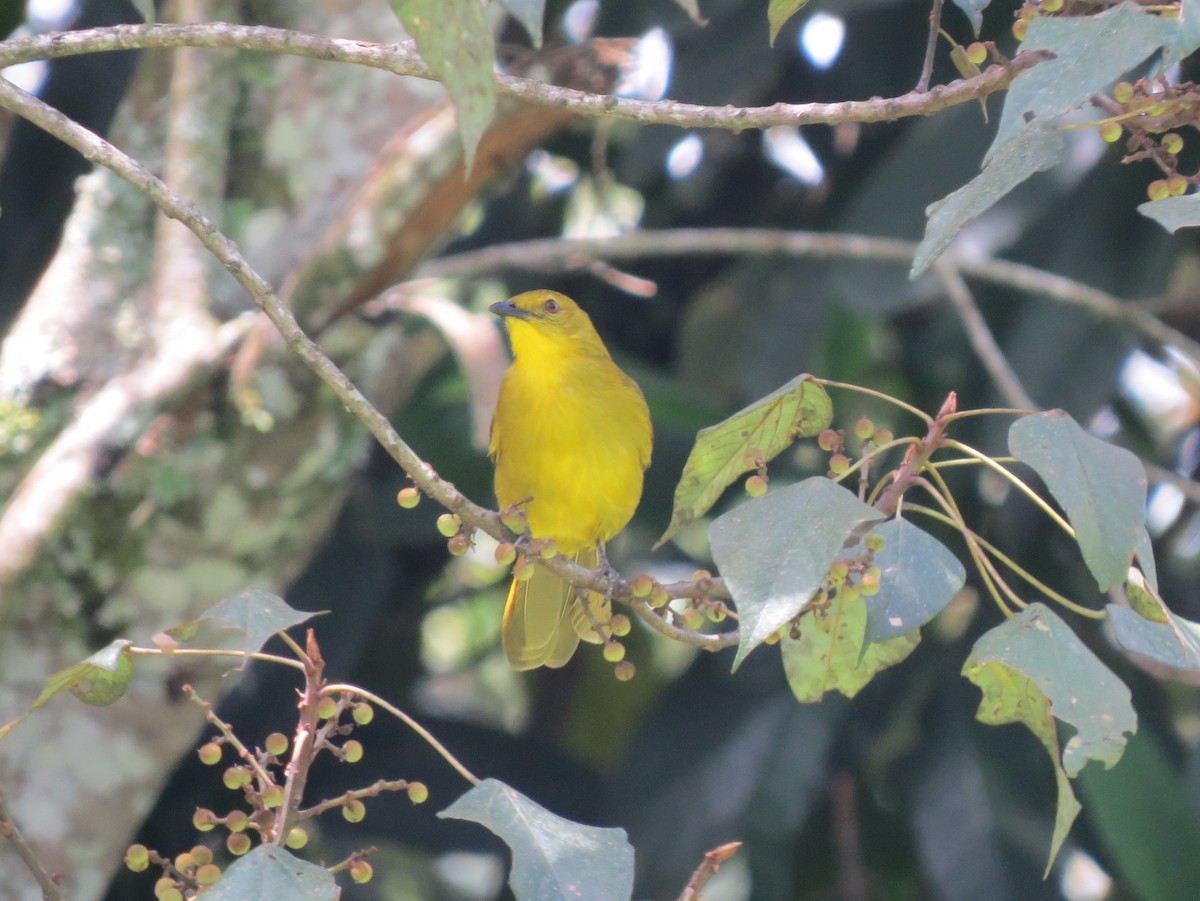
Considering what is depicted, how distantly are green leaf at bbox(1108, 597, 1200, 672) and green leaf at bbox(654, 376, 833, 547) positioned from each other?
1.67 feet

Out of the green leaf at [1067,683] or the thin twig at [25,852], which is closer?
the green leaf at [1067,683]

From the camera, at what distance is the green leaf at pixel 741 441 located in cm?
215

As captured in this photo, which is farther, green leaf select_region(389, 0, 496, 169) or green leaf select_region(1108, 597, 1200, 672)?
green leaf select_region(1108, 597, 1200, 672)

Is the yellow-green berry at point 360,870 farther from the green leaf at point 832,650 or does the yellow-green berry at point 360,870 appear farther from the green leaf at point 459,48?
the green leaf at point 459,48

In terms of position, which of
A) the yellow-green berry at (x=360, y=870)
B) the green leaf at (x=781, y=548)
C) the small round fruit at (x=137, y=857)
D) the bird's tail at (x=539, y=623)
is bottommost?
the bird's tail at (x=539, y=623)

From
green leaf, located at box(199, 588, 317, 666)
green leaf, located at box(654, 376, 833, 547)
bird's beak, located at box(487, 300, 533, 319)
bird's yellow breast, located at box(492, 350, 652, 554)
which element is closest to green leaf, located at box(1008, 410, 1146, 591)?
green leaf, located at box(654, 376, 833, 547)

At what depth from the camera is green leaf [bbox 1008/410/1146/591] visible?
1.69 metres

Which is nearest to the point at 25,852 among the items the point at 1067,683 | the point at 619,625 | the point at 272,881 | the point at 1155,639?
the point at 272,881

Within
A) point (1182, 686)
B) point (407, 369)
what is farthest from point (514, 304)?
point (1182, 686)

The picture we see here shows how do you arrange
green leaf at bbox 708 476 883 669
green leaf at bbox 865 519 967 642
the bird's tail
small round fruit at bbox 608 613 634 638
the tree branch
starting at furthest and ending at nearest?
the bird's tail → small round fruit at bbox 608 613 634 638 → the tree branch → green leaf at bbox 865 519 967 642 → green leaf at bbox 708 476 883 669

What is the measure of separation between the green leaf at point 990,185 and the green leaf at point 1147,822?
3.25 meters

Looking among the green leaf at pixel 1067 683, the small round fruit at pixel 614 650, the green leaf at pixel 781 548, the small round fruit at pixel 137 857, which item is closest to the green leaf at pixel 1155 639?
the green leaf at pixel 1067 683

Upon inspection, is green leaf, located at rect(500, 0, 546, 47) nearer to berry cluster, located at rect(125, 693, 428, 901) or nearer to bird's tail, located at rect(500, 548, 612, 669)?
berry cluster, located at rect(125, 693, 428, 901)

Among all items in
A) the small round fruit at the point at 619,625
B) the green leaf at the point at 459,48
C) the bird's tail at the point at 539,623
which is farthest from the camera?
the bird's tail at the point at 539,623
